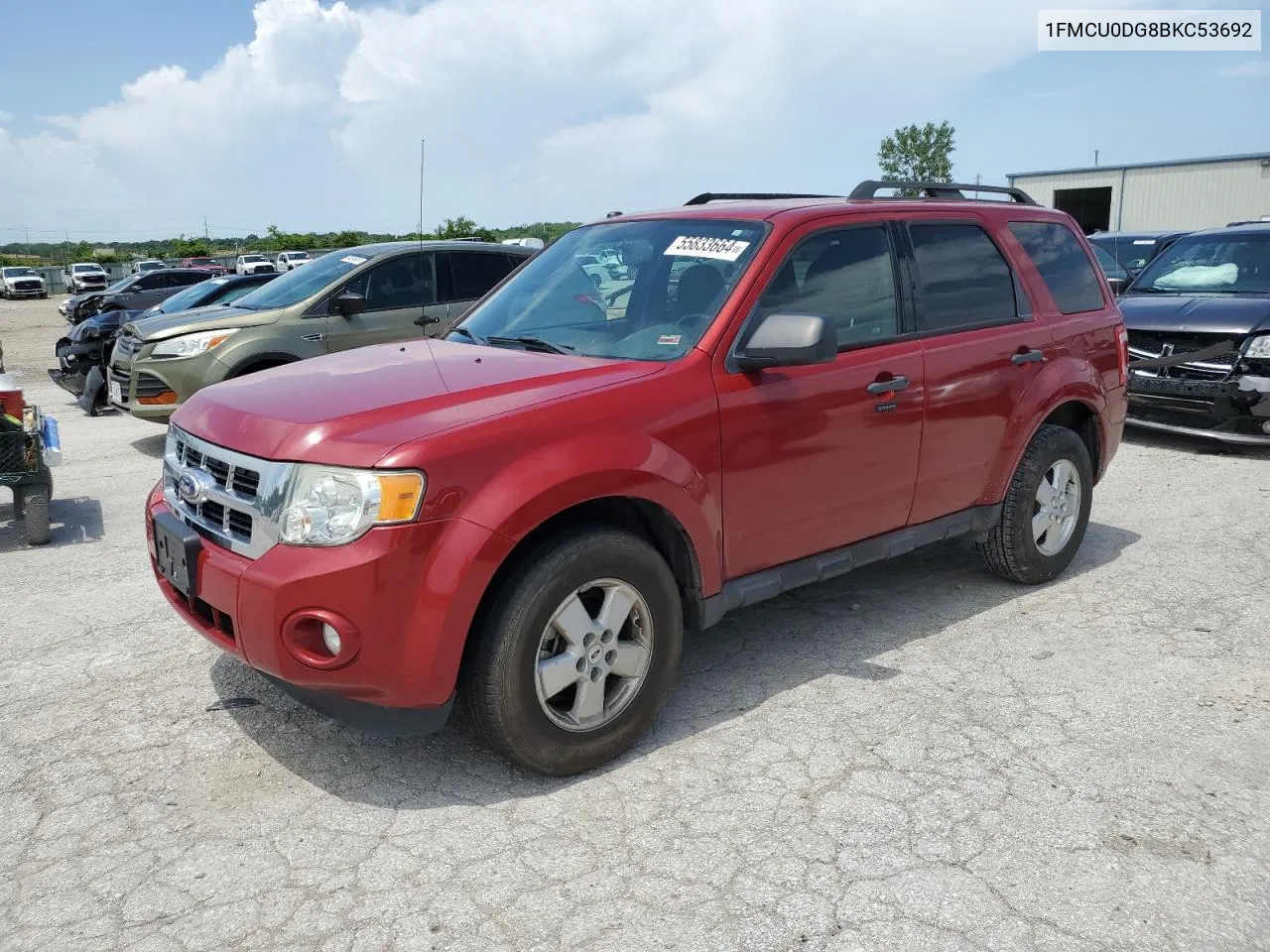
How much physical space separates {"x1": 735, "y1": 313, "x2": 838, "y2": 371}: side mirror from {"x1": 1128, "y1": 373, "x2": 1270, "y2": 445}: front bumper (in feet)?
19.3

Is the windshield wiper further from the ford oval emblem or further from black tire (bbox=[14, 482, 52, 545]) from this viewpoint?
black tire (bbox=[14, 482, 52, 545])

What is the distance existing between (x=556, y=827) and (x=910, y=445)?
7.16 ft

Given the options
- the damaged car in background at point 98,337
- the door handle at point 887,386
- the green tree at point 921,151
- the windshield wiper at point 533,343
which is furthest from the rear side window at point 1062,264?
the green tree at point 921,151

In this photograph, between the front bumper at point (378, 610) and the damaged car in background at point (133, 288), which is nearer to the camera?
the front bumper at point (378, 610)

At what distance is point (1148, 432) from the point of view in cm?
940

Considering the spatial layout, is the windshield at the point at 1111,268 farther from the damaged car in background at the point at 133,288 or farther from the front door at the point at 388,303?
the damaged car in background at the point at 133,288

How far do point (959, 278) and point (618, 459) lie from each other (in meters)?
2.20

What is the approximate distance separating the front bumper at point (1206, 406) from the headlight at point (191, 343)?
7.47m

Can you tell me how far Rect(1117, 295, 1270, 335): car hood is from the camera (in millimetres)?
8180

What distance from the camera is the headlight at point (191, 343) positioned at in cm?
852

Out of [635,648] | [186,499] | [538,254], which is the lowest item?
[635,648]

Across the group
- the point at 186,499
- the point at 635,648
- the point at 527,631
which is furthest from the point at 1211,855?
the point at 186,499

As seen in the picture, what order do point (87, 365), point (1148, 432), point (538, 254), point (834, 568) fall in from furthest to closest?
point (87, 365), point (1148, 432), point (538, 254), point (834, 568)

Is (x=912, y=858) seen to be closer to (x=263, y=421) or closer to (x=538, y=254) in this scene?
(x=263, y=421)
